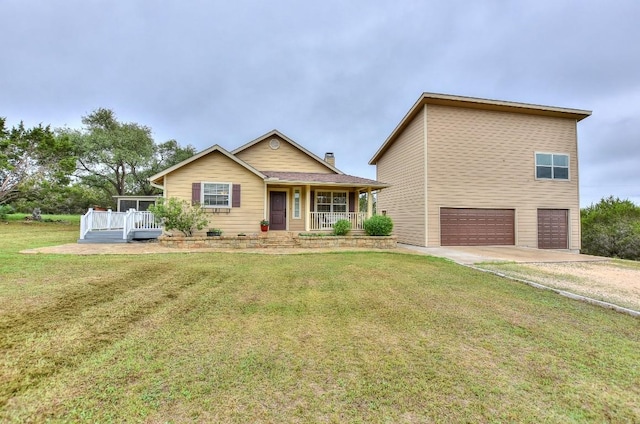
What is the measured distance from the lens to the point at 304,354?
2795 mm

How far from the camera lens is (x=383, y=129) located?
1075 inches

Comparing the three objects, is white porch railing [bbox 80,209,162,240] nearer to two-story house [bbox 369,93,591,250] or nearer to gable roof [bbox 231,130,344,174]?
Result: gable roof [bbox 231,130,344,174]

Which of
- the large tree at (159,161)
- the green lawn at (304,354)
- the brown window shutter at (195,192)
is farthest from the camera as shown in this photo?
the large tree at (159,161)

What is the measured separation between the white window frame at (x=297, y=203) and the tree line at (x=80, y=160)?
809 inches

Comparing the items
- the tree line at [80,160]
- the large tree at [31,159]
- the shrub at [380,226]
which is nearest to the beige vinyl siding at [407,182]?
the shrub at [380,226]

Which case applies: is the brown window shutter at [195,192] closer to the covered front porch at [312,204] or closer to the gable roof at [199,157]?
the gable roof at [199,157]

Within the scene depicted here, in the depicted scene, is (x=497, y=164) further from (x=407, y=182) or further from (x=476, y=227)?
(x=407, y=182)

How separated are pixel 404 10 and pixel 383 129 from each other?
42.6 ft

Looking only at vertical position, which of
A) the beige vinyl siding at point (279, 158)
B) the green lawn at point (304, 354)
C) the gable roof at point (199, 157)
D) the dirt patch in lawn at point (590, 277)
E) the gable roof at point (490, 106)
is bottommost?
the dirt patch in lawn at point (590, 277)

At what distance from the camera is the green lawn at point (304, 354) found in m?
2.02

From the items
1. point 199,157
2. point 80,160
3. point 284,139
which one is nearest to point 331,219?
point 284,139

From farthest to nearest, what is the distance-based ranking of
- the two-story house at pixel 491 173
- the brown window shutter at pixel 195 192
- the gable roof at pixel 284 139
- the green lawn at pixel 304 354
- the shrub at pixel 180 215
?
1. the gable roof at pixel 284 139
2. the two-story house at pixel 491 173
3. the brown window shutter at pixel 195 192
4. the shrub at pixel 180 215
5. the green lawn at pixel 304 354

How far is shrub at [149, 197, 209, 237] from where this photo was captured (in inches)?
417

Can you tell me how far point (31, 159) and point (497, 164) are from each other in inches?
1310
